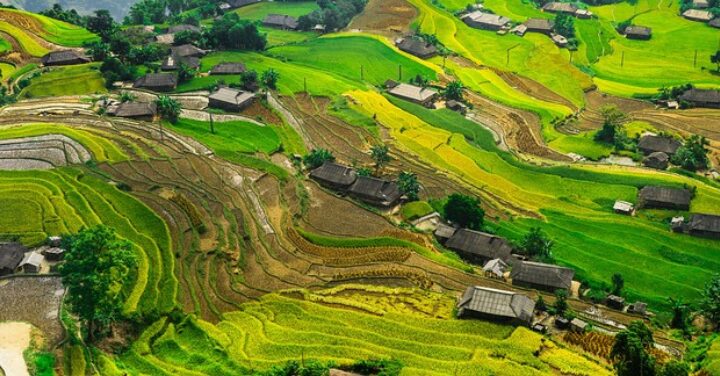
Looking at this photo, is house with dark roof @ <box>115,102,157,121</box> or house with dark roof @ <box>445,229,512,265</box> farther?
house with dark roof @ <box>115,102,157,121</box>

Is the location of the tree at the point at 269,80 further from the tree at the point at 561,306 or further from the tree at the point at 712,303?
the tree at the point at 712,303

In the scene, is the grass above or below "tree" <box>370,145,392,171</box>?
above

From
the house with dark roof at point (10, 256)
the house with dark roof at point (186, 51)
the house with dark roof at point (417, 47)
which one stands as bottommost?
the house with dark roof at point (417, 47)

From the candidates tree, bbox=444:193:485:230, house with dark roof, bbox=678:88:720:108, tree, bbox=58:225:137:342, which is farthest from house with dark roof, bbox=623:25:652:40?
tree, bbox=58:225:137:342

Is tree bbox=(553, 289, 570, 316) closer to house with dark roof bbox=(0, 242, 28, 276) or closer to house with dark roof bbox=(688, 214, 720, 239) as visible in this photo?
house with dark roof bbox=(688, 214, 720, 239)

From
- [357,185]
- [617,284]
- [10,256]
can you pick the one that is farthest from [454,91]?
[10,256]

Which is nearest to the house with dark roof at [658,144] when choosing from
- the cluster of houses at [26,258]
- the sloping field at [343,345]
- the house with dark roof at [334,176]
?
the house with dark roof at [334,176]
